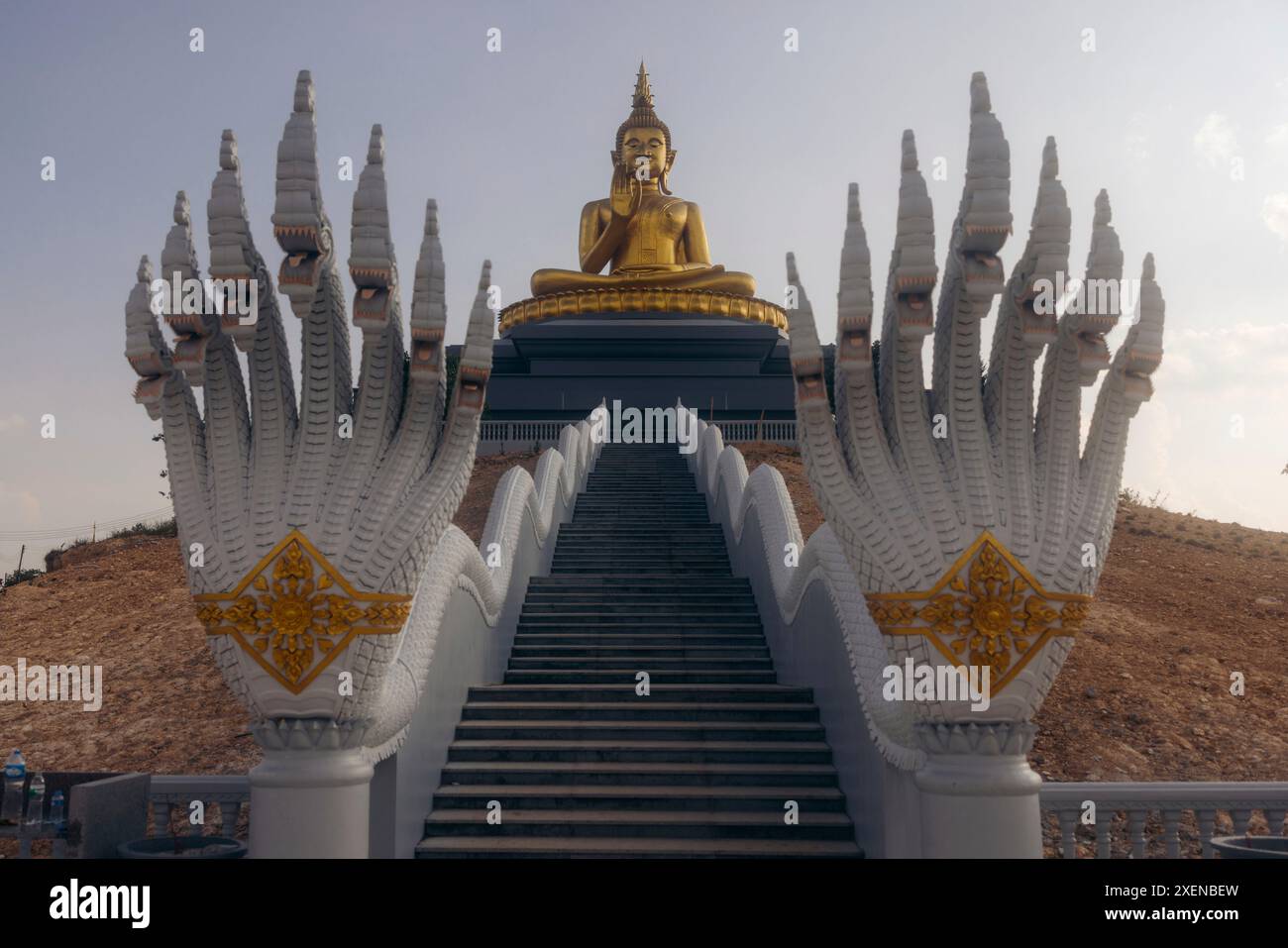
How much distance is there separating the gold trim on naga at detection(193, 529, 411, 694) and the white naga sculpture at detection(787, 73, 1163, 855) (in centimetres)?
250

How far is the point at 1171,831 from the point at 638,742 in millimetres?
3573

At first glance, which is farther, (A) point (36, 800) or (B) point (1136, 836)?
(B) point (1136, 836)

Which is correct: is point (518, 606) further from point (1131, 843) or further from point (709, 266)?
point (709, 266)

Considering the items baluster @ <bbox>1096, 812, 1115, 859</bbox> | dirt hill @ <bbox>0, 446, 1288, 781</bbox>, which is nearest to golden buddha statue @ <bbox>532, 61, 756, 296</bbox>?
dirt hill @ <bbox>0, 446, 1288, 781</bbox>

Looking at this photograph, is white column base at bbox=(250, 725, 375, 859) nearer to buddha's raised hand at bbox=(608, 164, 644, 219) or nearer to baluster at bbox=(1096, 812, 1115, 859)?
baluster at bbox=(1096, 812, 1115, 859)

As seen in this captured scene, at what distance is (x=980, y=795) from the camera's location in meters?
5.39

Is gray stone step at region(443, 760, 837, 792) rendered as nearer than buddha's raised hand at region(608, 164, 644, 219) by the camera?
Yes

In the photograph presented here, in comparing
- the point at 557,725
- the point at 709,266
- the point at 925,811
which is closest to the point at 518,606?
the point at 557,725

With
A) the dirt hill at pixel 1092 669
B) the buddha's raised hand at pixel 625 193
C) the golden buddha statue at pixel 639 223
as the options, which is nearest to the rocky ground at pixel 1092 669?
the dirt hill at pixel 1092 669

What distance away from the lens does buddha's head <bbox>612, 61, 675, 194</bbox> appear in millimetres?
24656

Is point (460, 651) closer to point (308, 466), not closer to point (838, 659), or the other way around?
point (838, 659)

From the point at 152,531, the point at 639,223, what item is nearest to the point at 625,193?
the point at 639,223

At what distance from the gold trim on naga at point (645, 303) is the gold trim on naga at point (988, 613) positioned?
18.3 meters

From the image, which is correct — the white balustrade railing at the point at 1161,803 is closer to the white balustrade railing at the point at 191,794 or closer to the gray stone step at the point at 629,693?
the gray stone step at the point at 629,693
